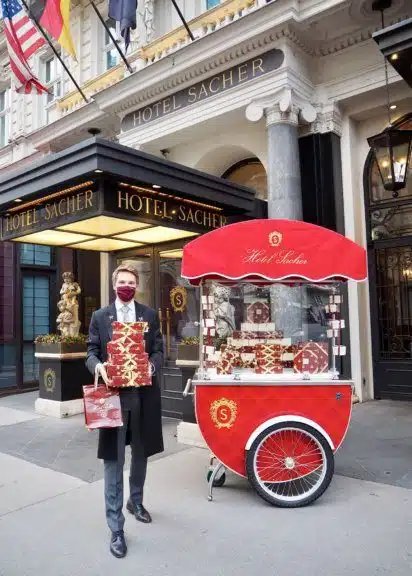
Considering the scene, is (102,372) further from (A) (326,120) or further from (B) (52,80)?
(B) (52,80)

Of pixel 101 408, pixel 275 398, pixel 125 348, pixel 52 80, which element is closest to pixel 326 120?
pixel 275 398

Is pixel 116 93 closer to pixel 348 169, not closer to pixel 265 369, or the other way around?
pixel 348 169

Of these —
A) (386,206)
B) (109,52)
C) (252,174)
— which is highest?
(109,52)

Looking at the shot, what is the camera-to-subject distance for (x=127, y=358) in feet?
11.6

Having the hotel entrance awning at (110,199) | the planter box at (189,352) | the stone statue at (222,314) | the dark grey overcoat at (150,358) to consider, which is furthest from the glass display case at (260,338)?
the hotel entrance awning at (110,199)

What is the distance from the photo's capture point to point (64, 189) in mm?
6664

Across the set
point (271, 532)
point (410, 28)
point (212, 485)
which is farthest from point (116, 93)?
point (271, 532)

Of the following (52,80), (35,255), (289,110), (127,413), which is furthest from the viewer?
(52,80)

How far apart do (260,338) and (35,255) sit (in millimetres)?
8691

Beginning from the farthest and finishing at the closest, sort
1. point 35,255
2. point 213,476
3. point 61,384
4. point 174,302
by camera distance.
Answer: point 35,255 < point 174,302 < point 61,384 < point 213,476

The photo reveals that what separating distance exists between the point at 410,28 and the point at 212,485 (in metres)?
5.01

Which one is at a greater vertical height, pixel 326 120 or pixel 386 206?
pixel 326 120

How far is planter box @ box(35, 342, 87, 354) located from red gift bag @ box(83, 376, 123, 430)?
5.47m

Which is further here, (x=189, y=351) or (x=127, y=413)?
(x=189, y=351)
